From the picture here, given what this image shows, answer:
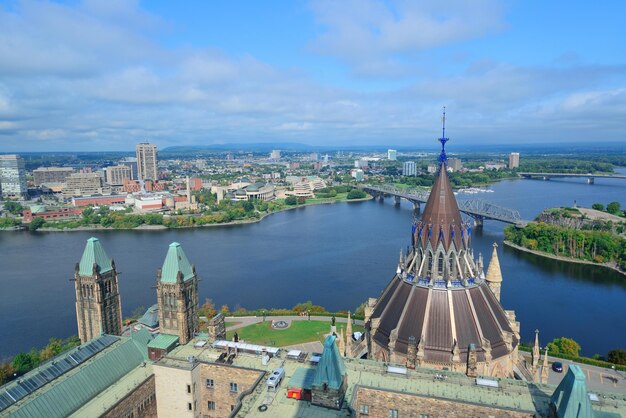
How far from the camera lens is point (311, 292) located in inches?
2734

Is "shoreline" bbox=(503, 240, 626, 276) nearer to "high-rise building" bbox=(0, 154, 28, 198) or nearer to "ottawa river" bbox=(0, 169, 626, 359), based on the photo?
"ottawa river" bbox=(0, 169, 626, 359)

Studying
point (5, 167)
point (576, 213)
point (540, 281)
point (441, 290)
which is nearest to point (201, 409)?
point (441, 290)

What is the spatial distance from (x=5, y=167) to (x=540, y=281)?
212 meters

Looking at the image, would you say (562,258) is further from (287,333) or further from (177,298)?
(177,298)

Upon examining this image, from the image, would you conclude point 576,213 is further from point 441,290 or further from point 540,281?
point 441,290

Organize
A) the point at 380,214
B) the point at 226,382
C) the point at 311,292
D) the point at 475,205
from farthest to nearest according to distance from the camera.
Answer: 1. the point at 380,214
2. the point at 475,205
3. the point at 311,292
4. the point at 226,382

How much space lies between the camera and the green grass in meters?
48.0

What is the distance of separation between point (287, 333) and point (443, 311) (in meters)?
27.1

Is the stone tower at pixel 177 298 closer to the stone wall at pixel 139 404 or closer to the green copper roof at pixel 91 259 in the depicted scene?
the stone wall at pixel 139 404

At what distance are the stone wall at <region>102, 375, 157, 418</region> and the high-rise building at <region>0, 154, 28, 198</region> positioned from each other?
653ft

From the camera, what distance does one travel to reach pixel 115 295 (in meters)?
38.0

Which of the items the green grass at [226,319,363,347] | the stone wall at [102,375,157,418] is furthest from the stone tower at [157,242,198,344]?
the green grass at [226,319,363,347]

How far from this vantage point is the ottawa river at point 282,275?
190 feet

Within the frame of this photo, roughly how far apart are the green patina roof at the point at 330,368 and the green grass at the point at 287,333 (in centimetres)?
2449
